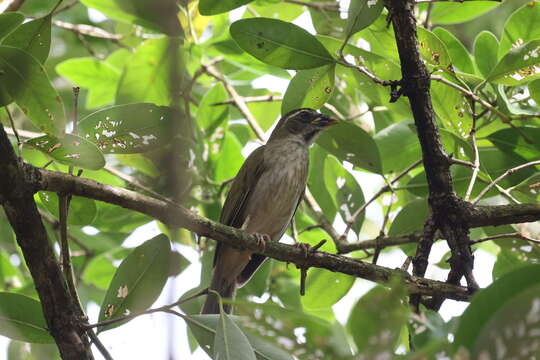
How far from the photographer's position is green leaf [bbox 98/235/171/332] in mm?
3395

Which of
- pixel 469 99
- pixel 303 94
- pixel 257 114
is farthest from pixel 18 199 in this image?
pixel 257 114

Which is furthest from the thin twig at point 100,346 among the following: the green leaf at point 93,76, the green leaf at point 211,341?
the green leaf at point 93,76

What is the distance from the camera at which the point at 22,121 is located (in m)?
6.42

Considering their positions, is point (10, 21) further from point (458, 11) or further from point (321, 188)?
point (458, 11)

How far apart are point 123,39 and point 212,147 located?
5.59 feet

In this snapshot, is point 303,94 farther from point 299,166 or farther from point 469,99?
point 299,166

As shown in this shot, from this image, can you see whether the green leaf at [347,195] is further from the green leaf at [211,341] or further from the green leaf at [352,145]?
the green leaf at [211,341]

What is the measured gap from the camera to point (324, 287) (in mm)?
4043

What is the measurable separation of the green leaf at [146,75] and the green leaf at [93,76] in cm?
104

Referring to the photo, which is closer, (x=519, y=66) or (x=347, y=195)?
(x=519, y=66)

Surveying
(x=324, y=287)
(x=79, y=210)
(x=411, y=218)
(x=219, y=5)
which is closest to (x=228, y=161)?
(x=324, y=287)

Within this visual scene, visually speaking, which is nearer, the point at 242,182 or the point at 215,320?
the point at 215,320

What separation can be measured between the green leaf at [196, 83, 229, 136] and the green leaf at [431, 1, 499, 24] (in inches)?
60.8

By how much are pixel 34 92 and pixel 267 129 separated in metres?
2.87
